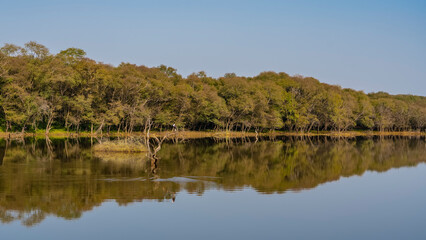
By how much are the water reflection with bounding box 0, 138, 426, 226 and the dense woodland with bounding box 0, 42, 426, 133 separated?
25.6 meters

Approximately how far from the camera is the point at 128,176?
29875mm

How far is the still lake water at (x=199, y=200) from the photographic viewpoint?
716 inches

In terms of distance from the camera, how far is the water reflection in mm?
21844

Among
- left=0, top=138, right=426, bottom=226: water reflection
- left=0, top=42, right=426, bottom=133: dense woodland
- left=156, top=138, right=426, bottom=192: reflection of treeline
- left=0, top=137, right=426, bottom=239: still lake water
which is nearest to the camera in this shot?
left=0, top=137, right=426, bottom=239: still lake water

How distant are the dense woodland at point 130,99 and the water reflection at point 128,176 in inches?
1010

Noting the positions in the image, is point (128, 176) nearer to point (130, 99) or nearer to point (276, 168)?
point (276, 168)

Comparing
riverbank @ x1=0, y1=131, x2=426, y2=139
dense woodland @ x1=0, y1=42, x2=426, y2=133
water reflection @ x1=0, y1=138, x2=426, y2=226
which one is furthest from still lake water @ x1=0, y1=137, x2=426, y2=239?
dense woodland @ x1=0, y1=42, x2=426, y2=133

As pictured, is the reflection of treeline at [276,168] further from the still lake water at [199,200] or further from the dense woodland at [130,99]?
the dense woodland at [130,99]

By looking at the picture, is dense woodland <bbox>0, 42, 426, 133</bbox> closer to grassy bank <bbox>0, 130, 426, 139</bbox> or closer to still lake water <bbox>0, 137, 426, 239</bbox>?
grassy bank <bbox>0, 130, 426, 139</bbox>

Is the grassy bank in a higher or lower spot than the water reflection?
higher

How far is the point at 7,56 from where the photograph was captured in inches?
2709

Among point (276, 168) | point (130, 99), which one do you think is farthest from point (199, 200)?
point (130, 99)

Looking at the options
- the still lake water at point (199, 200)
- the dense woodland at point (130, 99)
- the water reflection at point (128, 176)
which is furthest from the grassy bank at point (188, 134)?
the still lake water at point (199, 200)

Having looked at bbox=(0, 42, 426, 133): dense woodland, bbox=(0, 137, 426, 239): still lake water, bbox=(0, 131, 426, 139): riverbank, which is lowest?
bbox=(0, 137, 426, 239): still lake water
